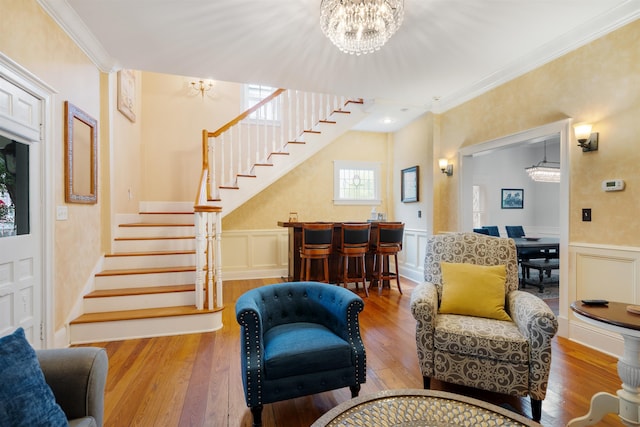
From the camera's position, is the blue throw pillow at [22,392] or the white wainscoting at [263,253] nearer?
the blue throw pillow at [22,392]

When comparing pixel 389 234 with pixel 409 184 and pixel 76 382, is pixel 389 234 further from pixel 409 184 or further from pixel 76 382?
pixel 76 382

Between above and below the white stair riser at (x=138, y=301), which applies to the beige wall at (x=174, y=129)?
above

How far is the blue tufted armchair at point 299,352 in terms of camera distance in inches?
65.9

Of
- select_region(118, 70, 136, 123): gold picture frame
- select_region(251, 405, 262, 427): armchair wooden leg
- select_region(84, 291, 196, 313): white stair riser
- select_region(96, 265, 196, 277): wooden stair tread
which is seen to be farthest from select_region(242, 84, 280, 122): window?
select_region(251, 405, 262, 427): armchair wooden leg

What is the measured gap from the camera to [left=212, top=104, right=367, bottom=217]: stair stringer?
182 inches

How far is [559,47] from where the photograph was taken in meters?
2.97

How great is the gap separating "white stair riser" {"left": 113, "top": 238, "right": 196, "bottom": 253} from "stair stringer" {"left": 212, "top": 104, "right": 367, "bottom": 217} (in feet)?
2.41

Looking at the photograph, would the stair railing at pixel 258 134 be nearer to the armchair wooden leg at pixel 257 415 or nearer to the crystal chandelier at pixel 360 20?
the crystal chandelier at pixel 360 20

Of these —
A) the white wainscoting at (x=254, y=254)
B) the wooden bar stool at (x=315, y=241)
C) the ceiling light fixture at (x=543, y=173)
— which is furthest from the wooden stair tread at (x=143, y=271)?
the ceiling light fixture at (x=543, y=173)

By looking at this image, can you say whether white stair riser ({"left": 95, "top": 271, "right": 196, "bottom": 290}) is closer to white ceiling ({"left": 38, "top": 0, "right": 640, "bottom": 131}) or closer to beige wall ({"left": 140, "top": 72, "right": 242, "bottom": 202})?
beige wall ({"left": 140, "top": 72, "right": 242, "bottom": 202})

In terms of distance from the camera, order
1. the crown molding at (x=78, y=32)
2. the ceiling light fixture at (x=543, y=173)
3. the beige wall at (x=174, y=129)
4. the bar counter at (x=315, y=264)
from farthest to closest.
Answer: the ceiling light fixture at (x=543, y=173)
the beige wall at (x=174, y=129)
the bar counter at (x=315, y=264)
the crown molding at (x=78, y=32)

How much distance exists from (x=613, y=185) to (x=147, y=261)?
4.90m

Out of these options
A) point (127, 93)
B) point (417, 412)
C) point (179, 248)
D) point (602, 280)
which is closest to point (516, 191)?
point (602, 280)

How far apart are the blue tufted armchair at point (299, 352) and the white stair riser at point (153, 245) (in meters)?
2.43
